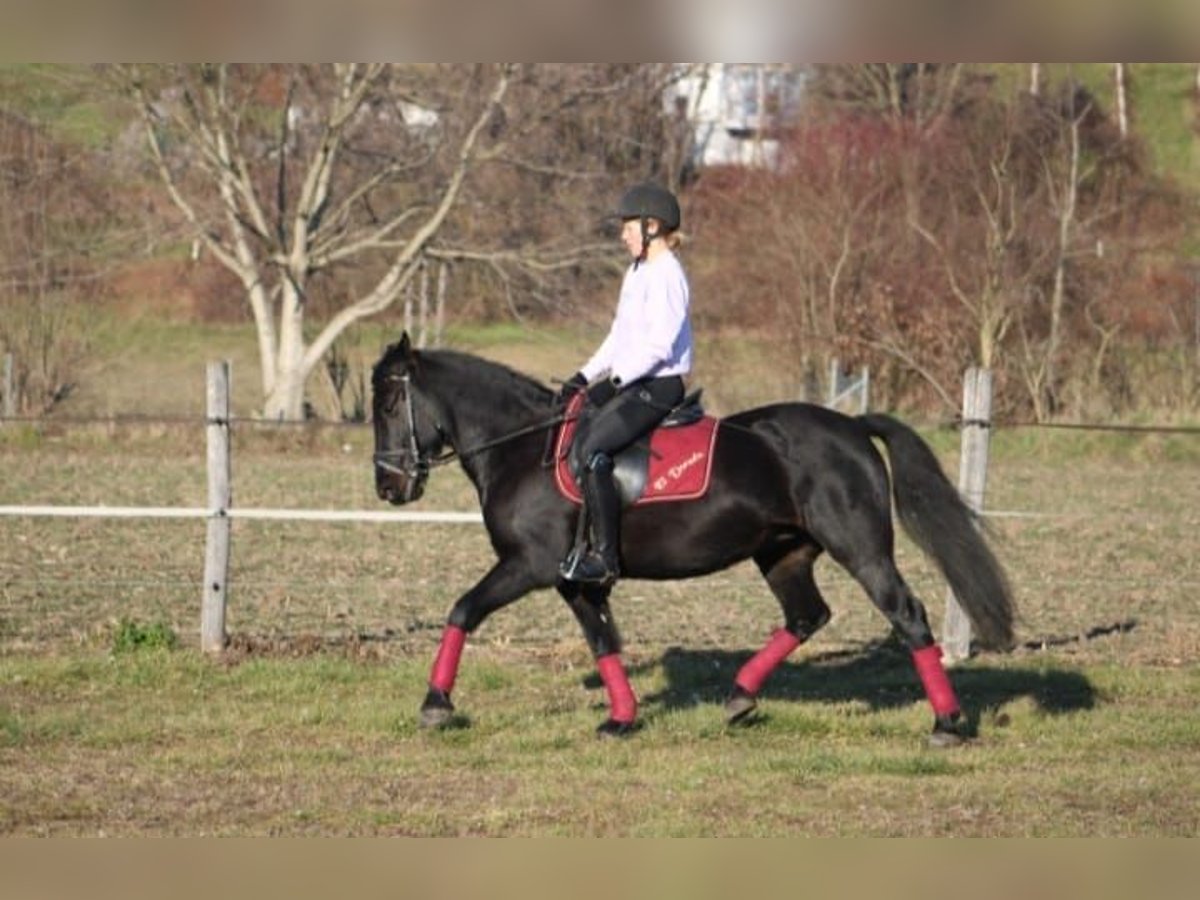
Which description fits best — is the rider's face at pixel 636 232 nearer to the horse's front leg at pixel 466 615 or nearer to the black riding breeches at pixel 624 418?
the black riding breeches at pixel 624 418

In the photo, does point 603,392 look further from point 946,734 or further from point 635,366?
point 946,734

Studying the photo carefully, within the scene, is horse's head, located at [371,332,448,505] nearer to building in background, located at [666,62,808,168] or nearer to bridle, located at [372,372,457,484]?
bridle, located at [372,372,457,484]

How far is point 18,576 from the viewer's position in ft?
45.5

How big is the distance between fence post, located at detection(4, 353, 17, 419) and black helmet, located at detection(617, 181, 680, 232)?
19420 millimetres

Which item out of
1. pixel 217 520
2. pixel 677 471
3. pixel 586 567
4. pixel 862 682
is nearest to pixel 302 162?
pixel 217 520

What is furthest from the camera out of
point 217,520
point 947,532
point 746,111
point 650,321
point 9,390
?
point 746,111

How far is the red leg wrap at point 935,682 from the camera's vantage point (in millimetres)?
8945

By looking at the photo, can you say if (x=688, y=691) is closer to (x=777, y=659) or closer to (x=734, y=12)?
(x=777, y=659)

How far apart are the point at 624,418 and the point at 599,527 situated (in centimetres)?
57

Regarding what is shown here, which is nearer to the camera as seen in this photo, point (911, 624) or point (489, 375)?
point (911, 624)

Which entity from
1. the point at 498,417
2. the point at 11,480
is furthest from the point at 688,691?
the point at 11,480

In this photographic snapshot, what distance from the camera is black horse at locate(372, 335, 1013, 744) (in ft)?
29.5

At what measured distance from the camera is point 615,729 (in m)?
9.06

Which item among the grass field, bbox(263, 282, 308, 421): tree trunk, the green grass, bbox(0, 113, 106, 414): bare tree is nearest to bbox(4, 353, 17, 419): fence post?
bbox(0, 113, 106, 414): bare tree
